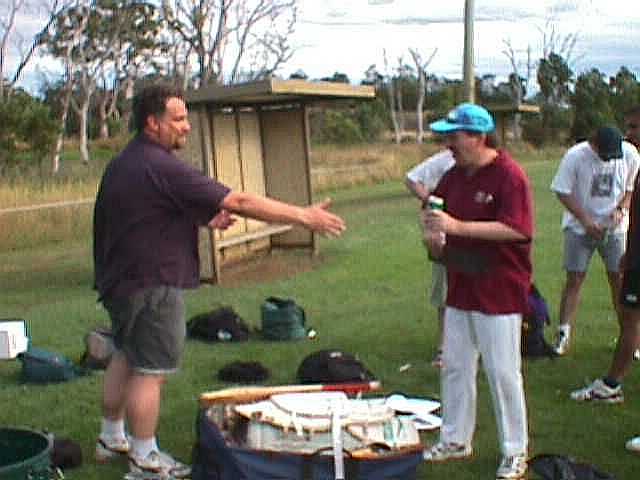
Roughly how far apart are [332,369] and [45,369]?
2006 mm

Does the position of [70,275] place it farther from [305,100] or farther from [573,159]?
[573,159]

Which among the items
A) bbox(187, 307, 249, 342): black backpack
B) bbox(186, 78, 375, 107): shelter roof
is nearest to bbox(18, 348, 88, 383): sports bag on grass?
bbox(187, 307, 249, 342): black backpack

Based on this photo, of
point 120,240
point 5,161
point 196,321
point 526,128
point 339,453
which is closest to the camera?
point 339,453

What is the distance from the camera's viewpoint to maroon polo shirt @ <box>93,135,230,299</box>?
17.1 feet

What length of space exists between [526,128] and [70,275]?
43.2 metres

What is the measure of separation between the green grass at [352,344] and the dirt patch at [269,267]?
0.24 metres

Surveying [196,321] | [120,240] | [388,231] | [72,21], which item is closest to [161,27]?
[72,21]

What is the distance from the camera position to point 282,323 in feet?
29.6

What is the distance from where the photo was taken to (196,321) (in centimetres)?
925

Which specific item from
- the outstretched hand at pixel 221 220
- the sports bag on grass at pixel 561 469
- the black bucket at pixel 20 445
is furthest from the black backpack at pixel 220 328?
the sports bag on grass at pixel 561 469

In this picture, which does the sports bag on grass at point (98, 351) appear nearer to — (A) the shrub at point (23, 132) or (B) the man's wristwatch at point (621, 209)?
(B) the man's wristwatch at point (621, 209)

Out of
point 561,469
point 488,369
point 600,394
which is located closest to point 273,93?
point 600,394

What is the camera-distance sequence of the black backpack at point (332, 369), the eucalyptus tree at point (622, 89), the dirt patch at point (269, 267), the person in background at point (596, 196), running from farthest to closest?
the eucalyptus tree at point (622, 89)
the dirt patch at point (269, 267)
the person in background at point (596, 196)
the black backpack at point (332, 369)

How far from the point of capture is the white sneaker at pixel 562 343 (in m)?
8.27
